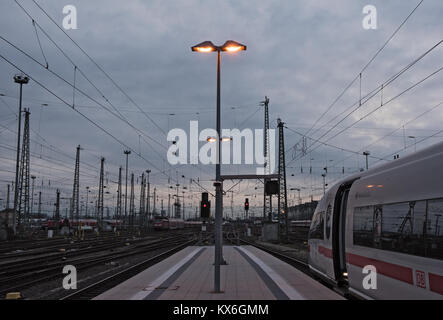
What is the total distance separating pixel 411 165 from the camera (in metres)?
7.95

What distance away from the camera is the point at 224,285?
44.4ft

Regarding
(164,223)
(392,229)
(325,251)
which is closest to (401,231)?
(392,229)

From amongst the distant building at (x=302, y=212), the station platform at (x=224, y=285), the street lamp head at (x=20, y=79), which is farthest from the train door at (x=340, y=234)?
the distant building at (x=302, y=212)

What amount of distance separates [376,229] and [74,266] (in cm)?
1659

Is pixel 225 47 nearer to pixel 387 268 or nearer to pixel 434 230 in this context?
pixel 387 268

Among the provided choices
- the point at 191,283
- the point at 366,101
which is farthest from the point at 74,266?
the point at 366,101

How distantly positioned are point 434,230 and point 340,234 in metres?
5.25

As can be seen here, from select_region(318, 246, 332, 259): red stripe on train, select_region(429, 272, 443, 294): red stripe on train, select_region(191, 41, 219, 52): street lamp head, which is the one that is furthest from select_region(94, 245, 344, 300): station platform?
select_region(191, 41, 219, 52): street lamp head

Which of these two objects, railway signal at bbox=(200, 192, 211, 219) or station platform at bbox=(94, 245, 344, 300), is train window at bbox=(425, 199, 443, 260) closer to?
station platform at bbox=(94, 245, 344, 300)

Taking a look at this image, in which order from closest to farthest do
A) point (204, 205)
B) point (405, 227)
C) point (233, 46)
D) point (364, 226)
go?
Result: 1. point (405, 227)
2. point (364, 226)
3. point (233, 46)
4. point (204, 205)

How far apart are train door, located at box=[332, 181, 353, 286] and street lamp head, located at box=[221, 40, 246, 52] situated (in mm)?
4967

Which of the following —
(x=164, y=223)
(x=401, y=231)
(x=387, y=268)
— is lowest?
(x=164, y=223)

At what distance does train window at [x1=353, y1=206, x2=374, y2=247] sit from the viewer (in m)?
9.51
